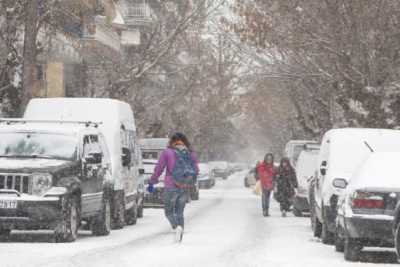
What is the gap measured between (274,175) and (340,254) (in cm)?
1795

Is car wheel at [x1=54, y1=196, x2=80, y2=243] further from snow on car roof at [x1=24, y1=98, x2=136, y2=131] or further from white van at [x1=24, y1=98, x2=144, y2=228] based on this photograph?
snow on car roof at [x1=24, y1=98, x2=136, y2=131]

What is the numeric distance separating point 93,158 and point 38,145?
942mm

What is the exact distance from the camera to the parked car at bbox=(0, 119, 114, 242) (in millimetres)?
19906

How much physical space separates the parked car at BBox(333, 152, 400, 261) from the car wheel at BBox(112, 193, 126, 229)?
346 inches

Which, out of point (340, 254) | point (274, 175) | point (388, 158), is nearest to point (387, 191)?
point (388, 158)

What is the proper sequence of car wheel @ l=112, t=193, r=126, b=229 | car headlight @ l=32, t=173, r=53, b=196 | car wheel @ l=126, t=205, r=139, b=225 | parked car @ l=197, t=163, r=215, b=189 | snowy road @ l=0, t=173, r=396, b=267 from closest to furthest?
snowy road @ l=0, t=173, r=396, b=267, car headlight @ l=32, t=173, r=53, b=196, car wheel @ l=112, t=193, r=126, b=229, car wheel @ l=126, t=205, r=139, b=225, parked car @ l=197, t=163, r=215, b=189

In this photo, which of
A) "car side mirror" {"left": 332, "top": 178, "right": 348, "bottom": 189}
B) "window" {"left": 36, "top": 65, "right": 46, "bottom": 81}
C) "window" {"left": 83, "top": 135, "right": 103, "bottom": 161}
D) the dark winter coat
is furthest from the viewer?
"window" {"left": 36, "top": 65, "right": 46, "bottom": 81}

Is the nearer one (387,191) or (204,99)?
(387,191)

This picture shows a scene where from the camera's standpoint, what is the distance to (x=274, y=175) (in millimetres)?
36844

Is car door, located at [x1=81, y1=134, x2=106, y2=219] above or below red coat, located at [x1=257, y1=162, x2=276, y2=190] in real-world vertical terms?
above

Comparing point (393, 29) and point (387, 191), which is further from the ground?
point (393, 29)

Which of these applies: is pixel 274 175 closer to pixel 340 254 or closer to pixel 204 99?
pixel 340 254

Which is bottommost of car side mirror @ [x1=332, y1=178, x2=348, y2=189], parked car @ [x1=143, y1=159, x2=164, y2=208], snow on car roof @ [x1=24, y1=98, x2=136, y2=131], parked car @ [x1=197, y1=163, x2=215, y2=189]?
parked car @ [x1=197, y1=163, x2=215, y2=189]

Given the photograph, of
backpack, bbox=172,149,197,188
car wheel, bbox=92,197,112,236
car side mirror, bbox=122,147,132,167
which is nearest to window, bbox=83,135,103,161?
car wheel, bbox=92,197,112,236
